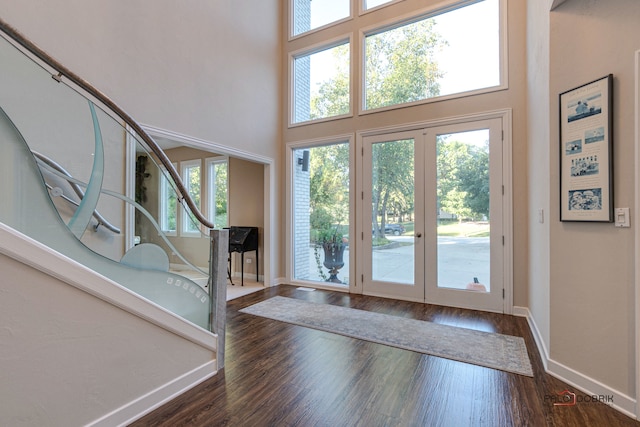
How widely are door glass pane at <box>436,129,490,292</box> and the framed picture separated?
5.33ft

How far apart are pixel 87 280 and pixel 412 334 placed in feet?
8.90

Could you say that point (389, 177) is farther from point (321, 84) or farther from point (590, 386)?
point (590, 386)

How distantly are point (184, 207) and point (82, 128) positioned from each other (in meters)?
0.86

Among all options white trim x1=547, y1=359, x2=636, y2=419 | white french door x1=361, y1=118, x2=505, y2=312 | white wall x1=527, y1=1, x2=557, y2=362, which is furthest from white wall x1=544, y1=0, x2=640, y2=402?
white french door x1=361, y1=118, x2=505, y2=312

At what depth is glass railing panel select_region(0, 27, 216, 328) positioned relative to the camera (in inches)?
59.0

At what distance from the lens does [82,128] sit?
6.90ft

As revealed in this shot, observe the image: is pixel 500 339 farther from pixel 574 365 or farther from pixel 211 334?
pixel 211 334

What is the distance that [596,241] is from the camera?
6.55 ft

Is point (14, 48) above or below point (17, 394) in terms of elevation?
above

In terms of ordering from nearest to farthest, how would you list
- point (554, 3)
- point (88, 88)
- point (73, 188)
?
point (88, 88) → point (73, 188) → point (554, 3)

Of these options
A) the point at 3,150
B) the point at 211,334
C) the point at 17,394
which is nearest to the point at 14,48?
the point at 3,150

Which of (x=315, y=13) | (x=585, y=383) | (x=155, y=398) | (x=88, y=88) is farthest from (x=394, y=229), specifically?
(x=315, y=13)

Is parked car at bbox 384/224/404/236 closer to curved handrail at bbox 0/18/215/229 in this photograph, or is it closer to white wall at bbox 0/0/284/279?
white wall at bbox 0/0/284/279

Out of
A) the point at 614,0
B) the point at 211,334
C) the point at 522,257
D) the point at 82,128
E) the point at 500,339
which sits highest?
the point at 614,0
